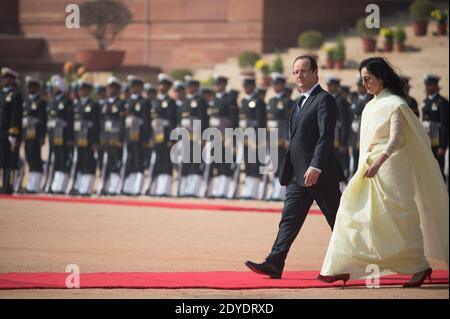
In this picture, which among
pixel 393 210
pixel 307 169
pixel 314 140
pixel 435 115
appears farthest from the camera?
pixel 435 115

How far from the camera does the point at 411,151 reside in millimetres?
10234

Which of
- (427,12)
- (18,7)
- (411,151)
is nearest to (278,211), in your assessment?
(411,151)

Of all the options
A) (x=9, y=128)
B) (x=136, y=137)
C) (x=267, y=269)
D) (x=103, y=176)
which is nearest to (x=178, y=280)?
(x=267, y=269)

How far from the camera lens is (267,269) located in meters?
10.8

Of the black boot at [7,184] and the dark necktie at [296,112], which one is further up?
the dark necktie at [296,112]

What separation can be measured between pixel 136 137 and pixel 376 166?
40.1 feet

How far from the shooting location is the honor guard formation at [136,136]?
21.0 m

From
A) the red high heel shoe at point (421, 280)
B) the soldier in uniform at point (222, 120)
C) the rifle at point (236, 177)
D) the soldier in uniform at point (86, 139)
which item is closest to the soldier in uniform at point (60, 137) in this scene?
the soldier in uniform at point (86, 139)

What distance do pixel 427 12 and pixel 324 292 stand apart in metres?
21.9

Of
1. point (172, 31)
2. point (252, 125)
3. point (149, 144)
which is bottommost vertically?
point (149, 144)

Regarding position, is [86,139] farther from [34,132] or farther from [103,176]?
[34,132]

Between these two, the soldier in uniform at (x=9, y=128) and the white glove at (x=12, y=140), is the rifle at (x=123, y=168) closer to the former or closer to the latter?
the soldier in uniform at (x=9, y=128)

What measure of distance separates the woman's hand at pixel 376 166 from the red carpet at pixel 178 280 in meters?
1.06
